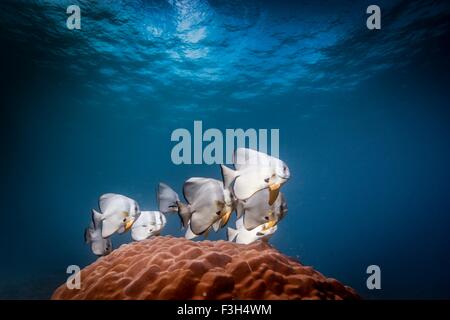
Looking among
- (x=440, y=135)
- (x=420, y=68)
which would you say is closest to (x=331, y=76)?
(x=420, y=68)

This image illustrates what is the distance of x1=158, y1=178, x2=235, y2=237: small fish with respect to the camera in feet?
10.3

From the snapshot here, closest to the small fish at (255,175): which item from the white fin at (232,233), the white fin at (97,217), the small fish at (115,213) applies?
the white fin at (232,233)

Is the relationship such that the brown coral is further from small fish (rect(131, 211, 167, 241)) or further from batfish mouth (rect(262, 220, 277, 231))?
small fish (rect(131, 211, 167, 241))

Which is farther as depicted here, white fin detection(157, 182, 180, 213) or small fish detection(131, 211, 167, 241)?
small fish detection(131, 211, 167, 241)

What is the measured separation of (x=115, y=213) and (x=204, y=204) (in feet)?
5.58

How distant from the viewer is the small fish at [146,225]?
493 cm

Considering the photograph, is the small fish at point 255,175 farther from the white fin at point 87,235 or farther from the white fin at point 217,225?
the white fin at point 87,235

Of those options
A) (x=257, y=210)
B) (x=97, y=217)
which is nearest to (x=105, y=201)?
(x=97, y=217)

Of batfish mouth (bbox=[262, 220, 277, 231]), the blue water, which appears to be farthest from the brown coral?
the blue water

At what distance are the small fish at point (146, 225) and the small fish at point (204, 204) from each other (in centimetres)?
175

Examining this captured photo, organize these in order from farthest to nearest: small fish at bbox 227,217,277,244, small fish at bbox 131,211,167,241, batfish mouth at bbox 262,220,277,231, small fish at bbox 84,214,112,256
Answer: small fish at bbox 131,211,167,241, small fish at bbox 84,214,112,256, small fish at bbox 227,217,277,244, batfish mouth at bbox 262,220,277,231

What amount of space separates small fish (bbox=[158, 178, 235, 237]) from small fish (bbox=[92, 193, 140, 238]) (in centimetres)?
123

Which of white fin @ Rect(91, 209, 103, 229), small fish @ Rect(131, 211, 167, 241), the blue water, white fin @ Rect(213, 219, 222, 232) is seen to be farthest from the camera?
the blue water
